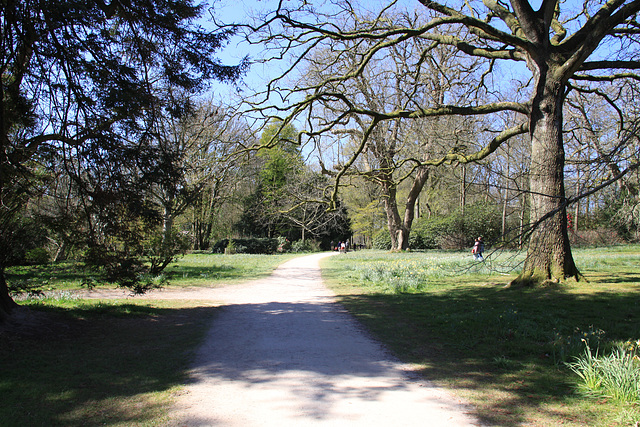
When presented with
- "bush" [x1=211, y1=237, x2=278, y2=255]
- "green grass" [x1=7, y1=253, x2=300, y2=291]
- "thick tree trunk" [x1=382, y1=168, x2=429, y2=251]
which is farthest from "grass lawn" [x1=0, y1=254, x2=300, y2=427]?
"bush" [x1=211, y1=237, x2=278, y2=255]

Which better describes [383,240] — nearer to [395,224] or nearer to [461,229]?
[461,229]

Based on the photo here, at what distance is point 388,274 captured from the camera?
13.1 meters

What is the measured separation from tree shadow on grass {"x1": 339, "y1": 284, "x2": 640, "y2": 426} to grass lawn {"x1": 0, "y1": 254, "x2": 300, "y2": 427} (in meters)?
3.15

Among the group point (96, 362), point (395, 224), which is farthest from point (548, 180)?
point (395, 224)

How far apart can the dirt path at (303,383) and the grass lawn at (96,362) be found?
36cm

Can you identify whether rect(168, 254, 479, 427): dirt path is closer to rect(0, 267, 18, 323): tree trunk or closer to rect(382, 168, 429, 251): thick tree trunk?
rect(0, 267, 18, 323): tree trunk

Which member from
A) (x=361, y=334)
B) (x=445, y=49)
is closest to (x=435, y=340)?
(x=361, y=334)

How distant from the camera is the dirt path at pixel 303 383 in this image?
3492mm

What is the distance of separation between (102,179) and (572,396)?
7474 mm

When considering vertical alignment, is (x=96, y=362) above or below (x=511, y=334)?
below

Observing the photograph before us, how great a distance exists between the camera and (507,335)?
238 inches

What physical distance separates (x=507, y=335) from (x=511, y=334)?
7cm

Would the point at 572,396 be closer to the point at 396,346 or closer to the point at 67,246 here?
the point at 396,346

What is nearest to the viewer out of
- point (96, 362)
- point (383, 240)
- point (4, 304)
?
point (96, 362)
